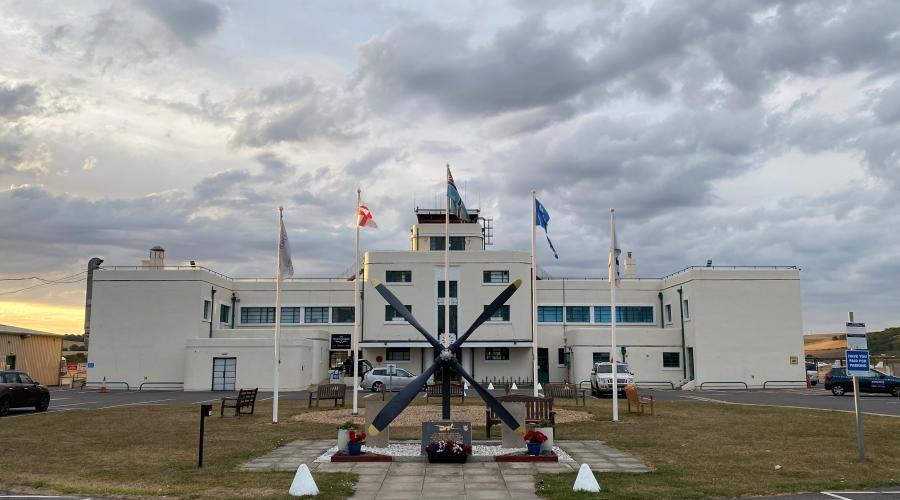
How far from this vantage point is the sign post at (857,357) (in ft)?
45.0

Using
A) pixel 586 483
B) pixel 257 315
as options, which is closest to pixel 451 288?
pixel 257 315

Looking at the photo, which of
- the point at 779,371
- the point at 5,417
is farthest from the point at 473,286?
the point at 5,417

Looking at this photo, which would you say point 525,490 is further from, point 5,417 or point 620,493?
point 5,417

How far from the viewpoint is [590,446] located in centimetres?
1639

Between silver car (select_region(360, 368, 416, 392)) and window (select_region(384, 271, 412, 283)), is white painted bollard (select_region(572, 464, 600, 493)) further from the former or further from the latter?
window (select_region(384, 271, 412, 283))

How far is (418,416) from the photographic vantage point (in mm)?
23578

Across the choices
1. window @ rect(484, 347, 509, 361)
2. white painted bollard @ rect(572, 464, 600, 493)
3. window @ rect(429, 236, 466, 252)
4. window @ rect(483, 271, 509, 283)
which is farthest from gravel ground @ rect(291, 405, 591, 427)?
window @ rect(429, 236, 466, 252)

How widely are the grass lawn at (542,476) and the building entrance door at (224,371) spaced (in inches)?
724

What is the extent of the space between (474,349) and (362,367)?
7.75 metres

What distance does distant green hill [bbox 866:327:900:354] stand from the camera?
120 m

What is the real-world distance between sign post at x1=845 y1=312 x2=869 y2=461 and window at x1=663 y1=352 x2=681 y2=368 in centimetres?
3296

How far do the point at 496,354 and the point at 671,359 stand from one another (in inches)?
455

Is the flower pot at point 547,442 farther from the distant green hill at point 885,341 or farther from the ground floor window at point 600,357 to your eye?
the distant green hill at point 885,341

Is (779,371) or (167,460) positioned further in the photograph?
(779,371)
